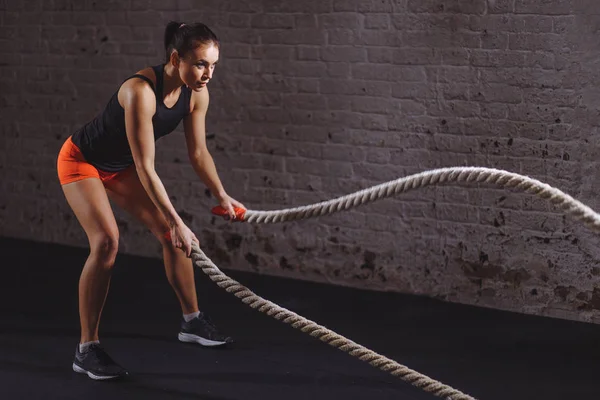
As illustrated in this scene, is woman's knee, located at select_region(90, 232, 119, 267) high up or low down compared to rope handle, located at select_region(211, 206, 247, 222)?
down

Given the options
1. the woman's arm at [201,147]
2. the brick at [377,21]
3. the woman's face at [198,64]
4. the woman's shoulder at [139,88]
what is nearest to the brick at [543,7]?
the brick at [377,21]

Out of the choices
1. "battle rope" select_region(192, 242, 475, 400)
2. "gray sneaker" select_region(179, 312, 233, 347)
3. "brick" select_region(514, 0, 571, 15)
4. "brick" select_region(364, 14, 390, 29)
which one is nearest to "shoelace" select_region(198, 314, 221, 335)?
"gray sneaker" select_region(179, 312, 233, 347)

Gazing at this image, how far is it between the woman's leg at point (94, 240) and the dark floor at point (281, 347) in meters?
0.25

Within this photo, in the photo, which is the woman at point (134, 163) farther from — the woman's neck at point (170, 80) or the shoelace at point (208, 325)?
the shoelace at point (208, 325)

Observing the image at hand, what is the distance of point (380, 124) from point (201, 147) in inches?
47.1

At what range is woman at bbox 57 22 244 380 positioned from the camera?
10.8ft

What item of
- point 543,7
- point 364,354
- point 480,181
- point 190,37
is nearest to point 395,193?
point 480,181

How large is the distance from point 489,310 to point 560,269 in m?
0.37

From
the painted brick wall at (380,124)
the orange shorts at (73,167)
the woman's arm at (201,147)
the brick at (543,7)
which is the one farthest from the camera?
the painted brick wall at (380,124)

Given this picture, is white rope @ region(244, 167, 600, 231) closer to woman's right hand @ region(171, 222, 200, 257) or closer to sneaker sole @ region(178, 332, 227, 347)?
woman's right hand @ region(171, 222, 200, 257)

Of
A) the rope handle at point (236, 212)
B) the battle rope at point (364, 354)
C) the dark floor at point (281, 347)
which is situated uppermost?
the rope handle at point (236, 212)

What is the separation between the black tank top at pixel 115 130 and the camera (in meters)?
3.43

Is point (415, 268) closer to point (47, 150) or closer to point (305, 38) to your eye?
point (305, 38)

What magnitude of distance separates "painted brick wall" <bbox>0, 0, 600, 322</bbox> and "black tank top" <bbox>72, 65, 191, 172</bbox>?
1.31 m
